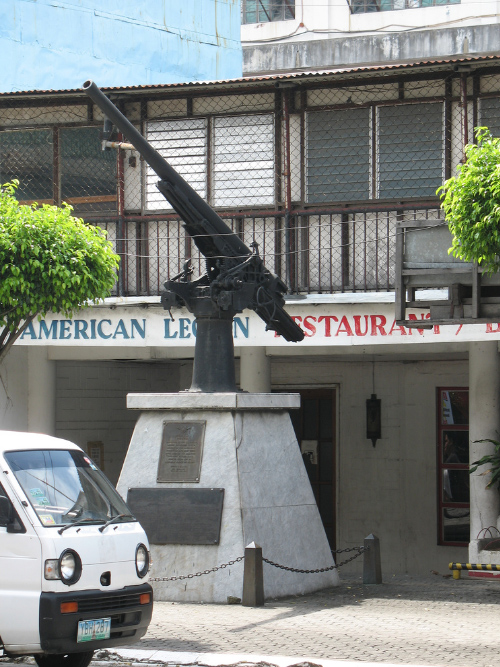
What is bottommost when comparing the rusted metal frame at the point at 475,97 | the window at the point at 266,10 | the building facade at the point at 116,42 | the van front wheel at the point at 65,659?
the van front wheel at the point at 65,659

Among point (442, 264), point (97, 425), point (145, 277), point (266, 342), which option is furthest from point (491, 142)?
point (97, 425)

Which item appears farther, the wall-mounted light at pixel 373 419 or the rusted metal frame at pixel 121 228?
the wall-mounted light at pixel 373 419

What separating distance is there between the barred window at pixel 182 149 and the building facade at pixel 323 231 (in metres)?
0.02

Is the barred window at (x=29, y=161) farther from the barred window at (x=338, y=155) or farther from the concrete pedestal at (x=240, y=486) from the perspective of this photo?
the concrete pedestal at (x=240, y=486)

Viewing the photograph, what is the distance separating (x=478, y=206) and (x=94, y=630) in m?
5.45

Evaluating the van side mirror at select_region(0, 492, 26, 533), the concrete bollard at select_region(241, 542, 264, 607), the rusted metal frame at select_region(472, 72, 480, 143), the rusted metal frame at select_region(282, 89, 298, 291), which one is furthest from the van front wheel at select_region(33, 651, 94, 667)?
the rusted metal frame at select_region(472, 72, 480, 143)

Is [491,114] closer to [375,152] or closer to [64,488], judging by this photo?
[375,152]

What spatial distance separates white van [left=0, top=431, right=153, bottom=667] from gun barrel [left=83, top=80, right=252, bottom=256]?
450cm

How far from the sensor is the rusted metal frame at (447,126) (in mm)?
15656

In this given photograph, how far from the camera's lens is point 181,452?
493 inches

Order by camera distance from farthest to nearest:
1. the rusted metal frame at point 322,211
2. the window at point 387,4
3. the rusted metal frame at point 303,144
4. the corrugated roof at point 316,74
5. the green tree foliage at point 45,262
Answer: the window at point 387,4
the rusted metal frame at point 303,144
the rusted metal frame at point 322,211
the corrugated roof at point 316,74
the green tree foliage at point 45,262

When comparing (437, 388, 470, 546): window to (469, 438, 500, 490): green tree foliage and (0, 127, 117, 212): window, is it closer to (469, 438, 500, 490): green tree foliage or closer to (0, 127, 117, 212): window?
(469, 438, 500, 490): green tree foliage

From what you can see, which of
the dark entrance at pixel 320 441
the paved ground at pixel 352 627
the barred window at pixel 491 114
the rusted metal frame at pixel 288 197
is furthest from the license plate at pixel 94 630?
the dark entrance at pixel 320 441

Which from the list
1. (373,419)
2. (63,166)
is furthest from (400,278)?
(373,419)
